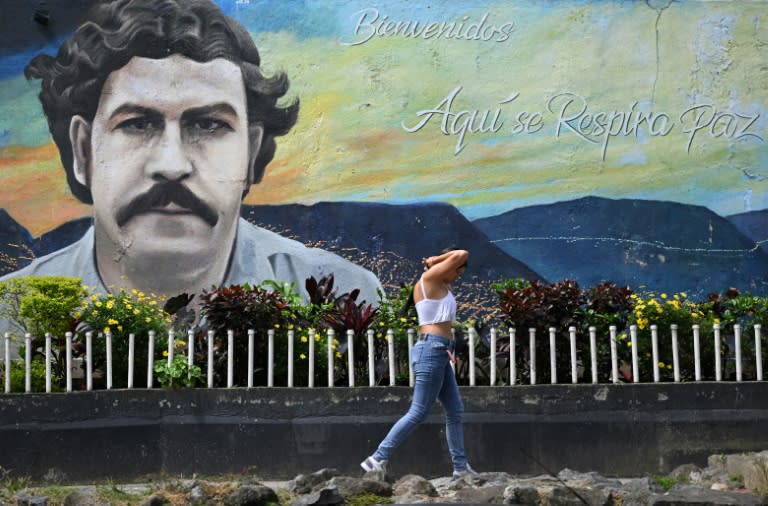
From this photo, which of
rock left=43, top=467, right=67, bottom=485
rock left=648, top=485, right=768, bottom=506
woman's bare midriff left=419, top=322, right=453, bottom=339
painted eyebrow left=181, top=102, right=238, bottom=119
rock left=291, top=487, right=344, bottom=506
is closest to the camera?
rock left=648, top=485, right=768, bottom=506

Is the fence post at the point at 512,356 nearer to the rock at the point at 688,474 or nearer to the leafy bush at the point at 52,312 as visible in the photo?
the rock at the point at 688,474

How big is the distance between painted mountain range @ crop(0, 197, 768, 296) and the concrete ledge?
3.64 metres

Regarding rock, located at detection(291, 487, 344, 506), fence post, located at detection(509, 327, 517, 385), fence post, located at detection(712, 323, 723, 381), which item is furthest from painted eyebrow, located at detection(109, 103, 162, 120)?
fence post, located at detection(712, 323, 723, 381)

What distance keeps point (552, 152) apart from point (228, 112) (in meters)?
3.97

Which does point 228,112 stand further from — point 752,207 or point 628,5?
point 752,207

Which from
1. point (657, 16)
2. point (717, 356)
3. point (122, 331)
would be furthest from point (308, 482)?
point (657, 16)

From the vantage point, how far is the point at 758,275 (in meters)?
12.8

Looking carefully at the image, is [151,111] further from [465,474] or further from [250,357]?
[465,474]

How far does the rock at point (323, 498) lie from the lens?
7.18 meters

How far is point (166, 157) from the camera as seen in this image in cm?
1251

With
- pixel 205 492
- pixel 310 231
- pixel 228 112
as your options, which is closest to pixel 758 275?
pixel 310 231

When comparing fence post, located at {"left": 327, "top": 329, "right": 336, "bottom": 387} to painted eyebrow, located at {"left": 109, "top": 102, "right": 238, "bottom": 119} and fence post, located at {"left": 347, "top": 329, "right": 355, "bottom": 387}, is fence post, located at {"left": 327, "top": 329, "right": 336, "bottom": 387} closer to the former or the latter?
fence post, located at {"left": 347, "top": 329, "right": 355, "bottom": 387}

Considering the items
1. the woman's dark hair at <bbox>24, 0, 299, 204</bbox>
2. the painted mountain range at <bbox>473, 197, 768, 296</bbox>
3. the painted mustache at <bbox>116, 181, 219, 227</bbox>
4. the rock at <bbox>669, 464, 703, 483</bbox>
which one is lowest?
the rock at <bbox>669, 464, 703, 483</bbox>

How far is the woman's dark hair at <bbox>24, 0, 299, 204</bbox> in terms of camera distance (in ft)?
41.7
